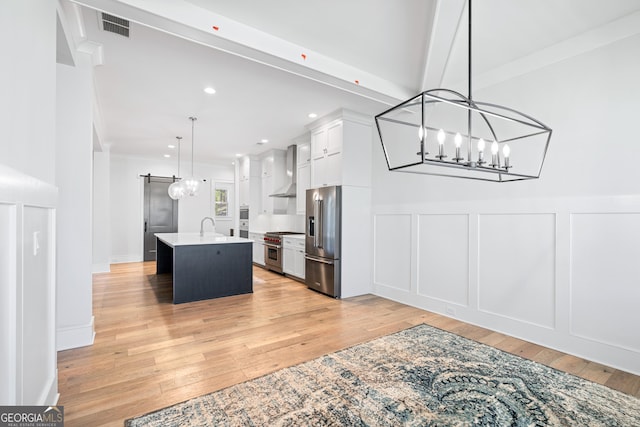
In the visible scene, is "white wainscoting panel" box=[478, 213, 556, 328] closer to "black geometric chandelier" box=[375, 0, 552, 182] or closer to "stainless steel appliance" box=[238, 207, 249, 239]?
"black geometric chandelier" box=[375, 0, 552, 182]

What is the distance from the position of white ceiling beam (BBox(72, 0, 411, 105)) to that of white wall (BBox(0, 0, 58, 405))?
0.52 m

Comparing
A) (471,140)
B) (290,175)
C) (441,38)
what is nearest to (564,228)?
Answer: (471,140)

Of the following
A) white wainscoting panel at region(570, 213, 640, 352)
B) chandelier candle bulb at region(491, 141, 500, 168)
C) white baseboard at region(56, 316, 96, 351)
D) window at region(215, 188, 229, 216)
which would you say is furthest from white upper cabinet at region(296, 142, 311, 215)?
window at region(215, 188, 229, 216)

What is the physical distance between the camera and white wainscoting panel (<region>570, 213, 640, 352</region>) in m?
2.48

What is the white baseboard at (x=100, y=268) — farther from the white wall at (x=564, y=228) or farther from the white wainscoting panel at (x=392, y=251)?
the white wall at (x=564, y=228)

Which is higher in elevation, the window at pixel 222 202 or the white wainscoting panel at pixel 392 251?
the window at pixel 222 202

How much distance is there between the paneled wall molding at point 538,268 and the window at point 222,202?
6466 mm

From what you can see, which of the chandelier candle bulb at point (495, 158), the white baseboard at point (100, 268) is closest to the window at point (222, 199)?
the white baseboard at point (100, 268)

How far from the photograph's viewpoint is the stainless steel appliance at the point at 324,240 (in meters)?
4.61

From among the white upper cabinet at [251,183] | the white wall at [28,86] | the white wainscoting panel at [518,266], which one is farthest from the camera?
the white upper cabinet at [251,183]

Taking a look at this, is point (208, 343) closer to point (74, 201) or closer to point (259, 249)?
point (74, 201)

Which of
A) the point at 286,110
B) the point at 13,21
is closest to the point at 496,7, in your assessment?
the point at 286,110

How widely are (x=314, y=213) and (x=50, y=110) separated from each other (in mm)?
3650

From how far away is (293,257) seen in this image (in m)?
5.82
